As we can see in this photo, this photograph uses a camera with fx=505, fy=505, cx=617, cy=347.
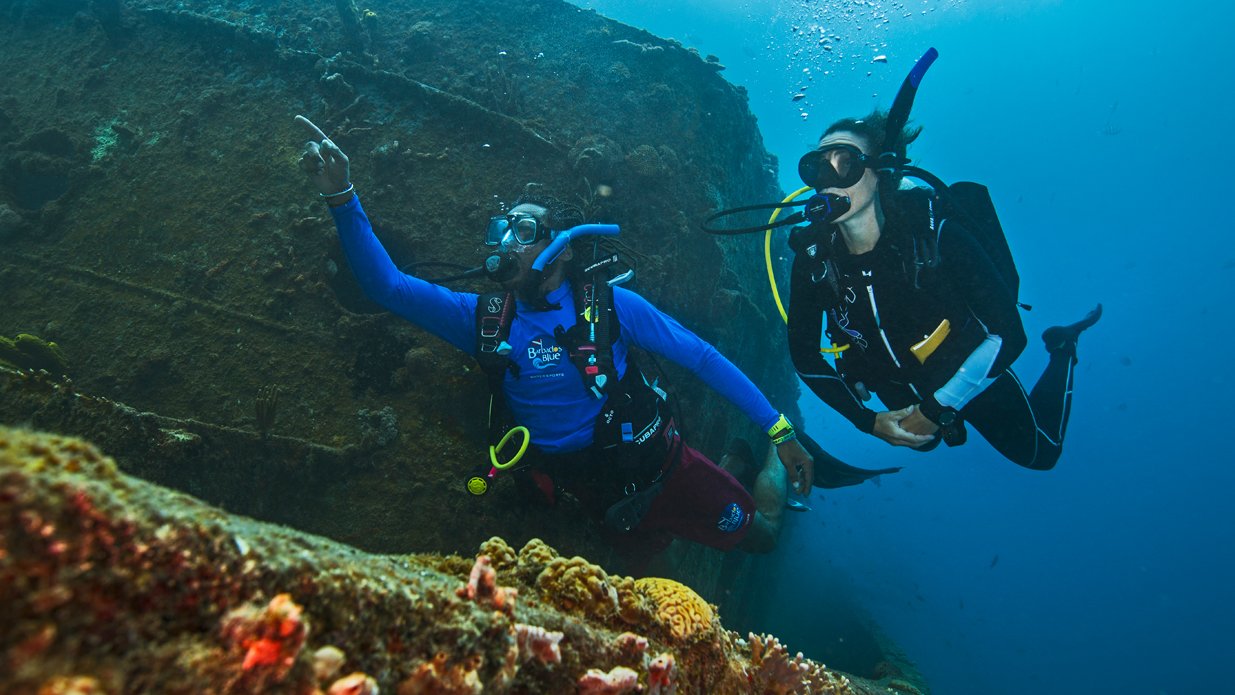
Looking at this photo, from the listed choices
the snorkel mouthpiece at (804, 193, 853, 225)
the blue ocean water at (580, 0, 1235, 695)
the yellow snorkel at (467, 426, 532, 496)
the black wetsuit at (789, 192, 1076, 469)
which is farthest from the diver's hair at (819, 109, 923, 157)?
the blue ocean water at (580, 0, 1235, 695)

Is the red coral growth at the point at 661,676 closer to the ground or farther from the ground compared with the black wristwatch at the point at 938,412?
closer to the ground

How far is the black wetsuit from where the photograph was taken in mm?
4016

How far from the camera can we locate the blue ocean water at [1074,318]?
42.9m

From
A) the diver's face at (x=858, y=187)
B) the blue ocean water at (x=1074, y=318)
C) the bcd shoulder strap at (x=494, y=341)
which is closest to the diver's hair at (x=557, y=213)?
the bcd shoulder strap at (x=494, y=341)

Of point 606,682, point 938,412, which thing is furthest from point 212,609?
point 938,412

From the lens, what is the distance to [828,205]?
4312mm

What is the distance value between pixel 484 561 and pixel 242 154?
5.63 m

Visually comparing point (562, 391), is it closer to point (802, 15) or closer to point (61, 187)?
point (61, 187)

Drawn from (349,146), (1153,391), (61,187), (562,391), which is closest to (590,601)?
(562,391)

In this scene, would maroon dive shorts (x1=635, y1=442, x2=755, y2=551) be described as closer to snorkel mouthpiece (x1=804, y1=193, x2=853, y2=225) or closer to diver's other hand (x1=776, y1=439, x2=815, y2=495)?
diver's other hand (x1=776, y1=439, x2=815, y2=495)

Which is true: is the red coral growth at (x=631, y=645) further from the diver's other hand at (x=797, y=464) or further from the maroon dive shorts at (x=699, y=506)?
the diver's other hand at (x=797, y=464)

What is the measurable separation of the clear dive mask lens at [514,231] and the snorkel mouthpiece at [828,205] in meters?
2.31

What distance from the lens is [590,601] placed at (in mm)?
2029

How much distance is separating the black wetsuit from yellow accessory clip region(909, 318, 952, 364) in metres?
0.09
